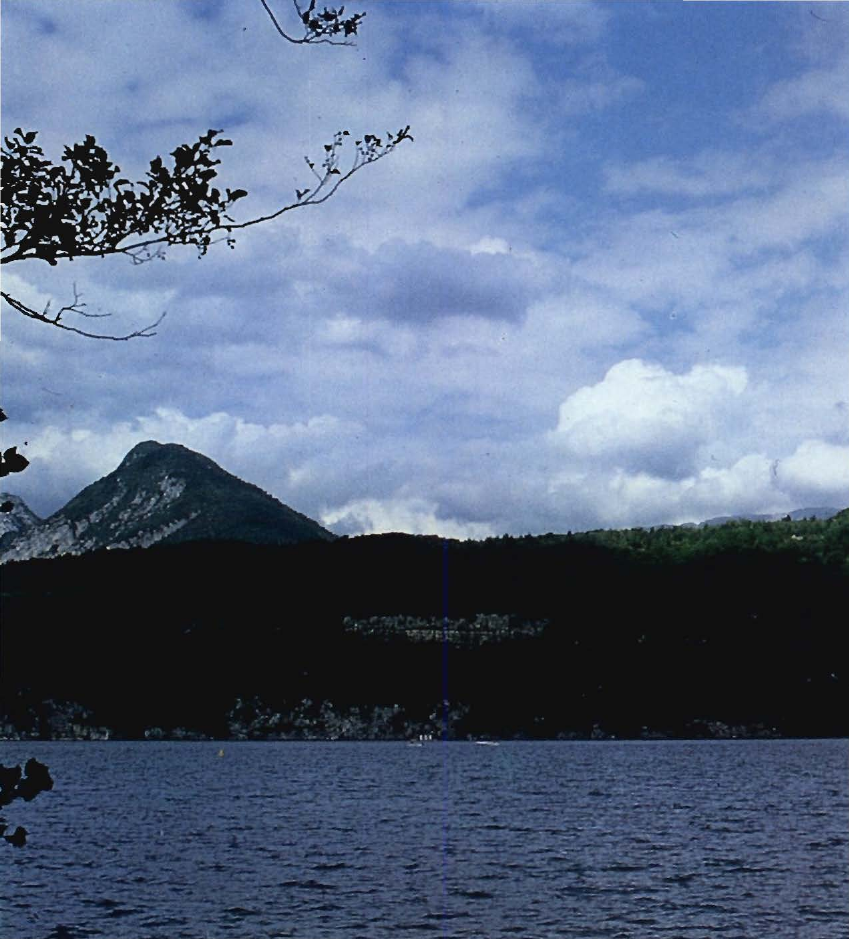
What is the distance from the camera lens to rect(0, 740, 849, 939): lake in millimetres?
51438

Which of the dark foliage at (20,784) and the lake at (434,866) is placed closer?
the dark foliage at (20,784)

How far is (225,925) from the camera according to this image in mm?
50625

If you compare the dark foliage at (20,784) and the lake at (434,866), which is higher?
the dark foliage at (20,784)

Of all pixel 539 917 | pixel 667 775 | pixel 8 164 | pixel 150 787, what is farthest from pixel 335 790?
pixel 8 164

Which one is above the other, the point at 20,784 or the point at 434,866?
the point at 20,784

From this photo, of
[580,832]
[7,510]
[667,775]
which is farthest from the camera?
[667,775]

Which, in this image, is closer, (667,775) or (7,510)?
(7,510)

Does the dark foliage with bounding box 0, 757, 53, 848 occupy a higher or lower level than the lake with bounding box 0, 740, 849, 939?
higher

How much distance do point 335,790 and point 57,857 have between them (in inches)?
2861

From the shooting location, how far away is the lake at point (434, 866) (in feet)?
169

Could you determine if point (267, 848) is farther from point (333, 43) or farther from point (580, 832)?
point (333, 43)

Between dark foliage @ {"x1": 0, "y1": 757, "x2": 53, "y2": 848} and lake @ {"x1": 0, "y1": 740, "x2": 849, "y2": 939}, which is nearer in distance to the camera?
dark foliage @ {"x1": 0, "y1": 757, "x2": 53, "y2": 848}

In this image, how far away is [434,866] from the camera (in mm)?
71812

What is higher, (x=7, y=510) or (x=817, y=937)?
(x=7, y=510)
